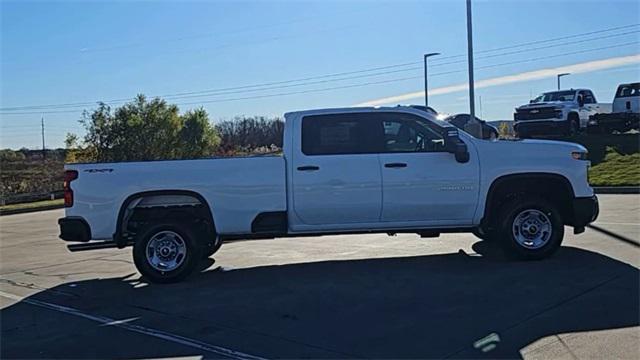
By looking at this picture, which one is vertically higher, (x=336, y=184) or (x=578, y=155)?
(x=578, y=155)

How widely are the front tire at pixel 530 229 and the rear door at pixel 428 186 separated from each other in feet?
1.59

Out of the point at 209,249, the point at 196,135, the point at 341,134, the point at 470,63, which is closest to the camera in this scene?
the point at 341,134

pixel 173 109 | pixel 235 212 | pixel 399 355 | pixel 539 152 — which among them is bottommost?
pixel 399 355

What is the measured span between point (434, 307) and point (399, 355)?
1.42 m

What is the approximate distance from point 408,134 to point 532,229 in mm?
2029

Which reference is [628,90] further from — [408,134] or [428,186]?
[428,186]

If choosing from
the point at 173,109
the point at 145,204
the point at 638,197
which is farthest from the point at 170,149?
the point at 145,204

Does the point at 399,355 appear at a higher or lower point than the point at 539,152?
lower

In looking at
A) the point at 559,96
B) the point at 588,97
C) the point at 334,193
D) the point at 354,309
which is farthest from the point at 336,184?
the point at 588,97

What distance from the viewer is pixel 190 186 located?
8.02 metres

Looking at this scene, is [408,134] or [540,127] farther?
[540,127]

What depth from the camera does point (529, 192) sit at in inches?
332

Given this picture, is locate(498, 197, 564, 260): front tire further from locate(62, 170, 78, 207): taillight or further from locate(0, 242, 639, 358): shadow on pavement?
locate(62, 170, 78, 207): taillight

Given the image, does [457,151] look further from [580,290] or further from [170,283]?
[170,283]
